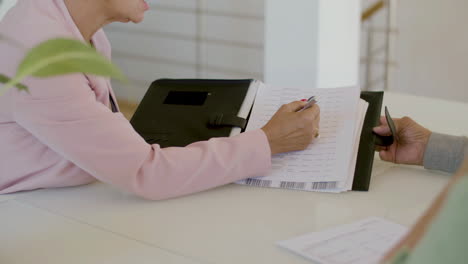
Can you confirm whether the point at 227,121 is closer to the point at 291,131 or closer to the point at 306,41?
the point at 291,131

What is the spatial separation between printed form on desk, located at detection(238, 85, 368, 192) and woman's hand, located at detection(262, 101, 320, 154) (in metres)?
0.03

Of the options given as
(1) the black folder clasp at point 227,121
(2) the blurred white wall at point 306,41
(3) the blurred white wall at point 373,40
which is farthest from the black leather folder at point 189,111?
(3) the blurred white wall at point 373,40

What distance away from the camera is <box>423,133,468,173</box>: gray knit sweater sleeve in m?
1.31

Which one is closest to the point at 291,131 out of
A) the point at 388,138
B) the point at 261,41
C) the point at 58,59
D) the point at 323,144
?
the point at 323,144

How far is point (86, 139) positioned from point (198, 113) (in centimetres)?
34

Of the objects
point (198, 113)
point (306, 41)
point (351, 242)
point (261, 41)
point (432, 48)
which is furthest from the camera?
point (432, 48)

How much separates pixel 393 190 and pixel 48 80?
624 millimetres

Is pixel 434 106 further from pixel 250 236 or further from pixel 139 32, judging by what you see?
pixel 139 32

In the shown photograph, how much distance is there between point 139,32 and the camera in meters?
4.35

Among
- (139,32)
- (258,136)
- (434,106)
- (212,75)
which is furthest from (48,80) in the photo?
(139,32)

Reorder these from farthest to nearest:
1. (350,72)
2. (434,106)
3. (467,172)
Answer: (350,72), (434,106), (467,172)

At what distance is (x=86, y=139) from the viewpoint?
45.0 inches

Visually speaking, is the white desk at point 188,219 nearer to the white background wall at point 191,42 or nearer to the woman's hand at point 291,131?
the woman's hand at point 291,131

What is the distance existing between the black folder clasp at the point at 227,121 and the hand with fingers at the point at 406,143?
0.86ft
